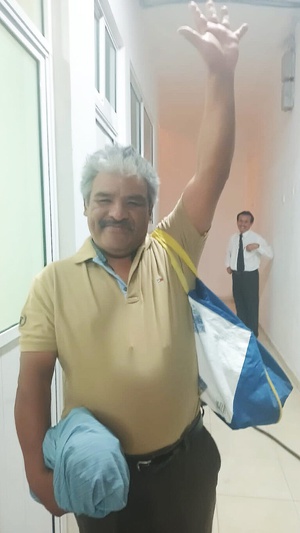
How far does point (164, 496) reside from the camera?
2.85ft

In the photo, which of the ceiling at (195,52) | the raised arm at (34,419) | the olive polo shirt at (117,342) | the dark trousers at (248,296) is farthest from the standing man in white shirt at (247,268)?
the raised arm at (34,419)

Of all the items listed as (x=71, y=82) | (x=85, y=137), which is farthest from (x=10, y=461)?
(x=71, y=82)

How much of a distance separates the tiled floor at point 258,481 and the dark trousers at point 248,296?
1.79 meters

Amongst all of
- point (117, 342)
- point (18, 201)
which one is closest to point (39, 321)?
point (117, 342)

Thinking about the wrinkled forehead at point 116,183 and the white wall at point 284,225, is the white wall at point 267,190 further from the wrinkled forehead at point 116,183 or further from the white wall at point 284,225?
the wrinkled forehead at point 116,183

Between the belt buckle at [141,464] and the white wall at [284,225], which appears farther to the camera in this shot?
the white wall at [284,225]

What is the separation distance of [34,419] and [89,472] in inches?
8.0

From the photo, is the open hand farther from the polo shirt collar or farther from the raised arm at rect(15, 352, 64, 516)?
the raised arm at rect(15, 352, 64, 516)

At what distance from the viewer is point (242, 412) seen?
33.9 inches

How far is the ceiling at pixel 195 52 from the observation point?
316 centimetres

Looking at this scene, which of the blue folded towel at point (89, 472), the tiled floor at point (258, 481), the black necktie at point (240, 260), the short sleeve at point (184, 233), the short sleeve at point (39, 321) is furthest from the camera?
the black necktie at point (240, 260)

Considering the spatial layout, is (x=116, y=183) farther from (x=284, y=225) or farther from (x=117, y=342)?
(x=284, y=225)

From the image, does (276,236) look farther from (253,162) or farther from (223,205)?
(223,205)

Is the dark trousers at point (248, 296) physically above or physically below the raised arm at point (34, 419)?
below
